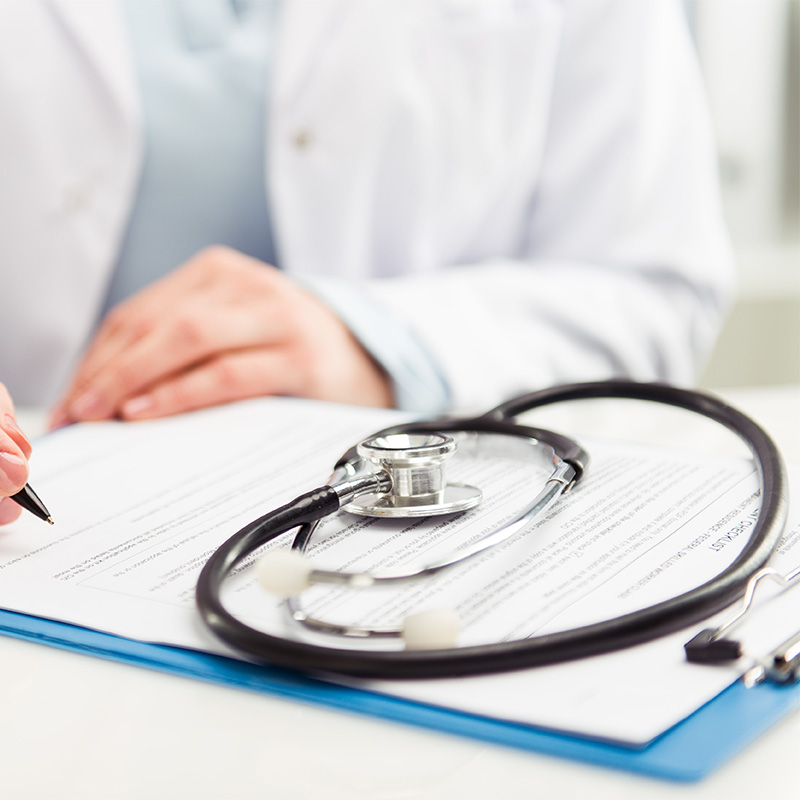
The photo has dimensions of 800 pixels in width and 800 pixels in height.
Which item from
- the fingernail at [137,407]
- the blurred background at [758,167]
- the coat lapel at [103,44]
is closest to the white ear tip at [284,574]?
the fingernail at [137,407]

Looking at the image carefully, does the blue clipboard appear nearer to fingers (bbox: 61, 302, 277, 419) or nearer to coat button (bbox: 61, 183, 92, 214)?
fingers (bbox: 61, 302, 277, 419)

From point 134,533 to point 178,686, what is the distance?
0.11 metres

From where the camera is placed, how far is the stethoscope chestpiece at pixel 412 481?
1.22ft

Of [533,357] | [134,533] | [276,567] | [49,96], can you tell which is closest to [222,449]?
[134,533]

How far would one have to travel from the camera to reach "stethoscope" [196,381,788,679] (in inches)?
10.3

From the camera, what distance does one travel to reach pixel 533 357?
0.81 m

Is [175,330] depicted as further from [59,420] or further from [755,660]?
[755,660]

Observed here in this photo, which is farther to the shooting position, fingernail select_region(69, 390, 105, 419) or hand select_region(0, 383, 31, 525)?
fingernail select_region(69, 390, 105, 419)

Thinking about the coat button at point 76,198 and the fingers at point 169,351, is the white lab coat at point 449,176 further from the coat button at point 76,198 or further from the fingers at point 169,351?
the fingers at point 169,351

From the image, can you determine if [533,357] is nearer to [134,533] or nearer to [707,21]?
[134,533]

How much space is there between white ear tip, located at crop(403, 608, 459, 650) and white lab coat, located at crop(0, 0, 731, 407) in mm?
492

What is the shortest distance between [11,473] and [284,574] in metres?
0.14

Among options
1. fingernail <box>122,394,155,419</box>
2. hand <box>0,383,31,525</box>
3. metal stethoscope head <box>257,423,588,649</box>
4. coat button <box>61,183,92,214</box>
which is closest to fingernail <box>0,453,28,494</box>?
hand <box>0,383,31,525</box>

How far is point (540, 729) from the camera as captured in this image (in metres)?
0.25
